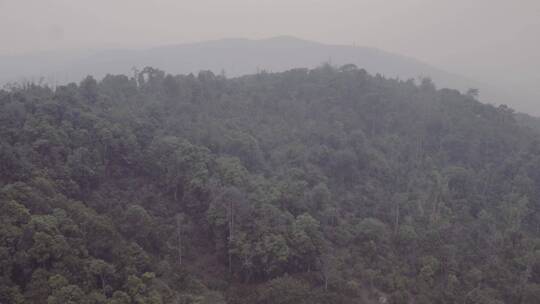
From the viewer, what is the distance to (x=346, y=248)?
2259 centimetres

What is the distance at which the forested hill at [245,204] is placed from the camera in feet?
54.7

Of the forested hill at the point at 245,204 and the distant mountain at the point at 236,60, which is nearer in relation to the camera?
the forested hill at the point at 245,204

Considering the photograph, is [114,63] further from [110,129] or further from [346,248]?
[346,248]

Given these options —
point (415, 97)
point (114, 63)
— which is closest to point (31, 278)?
point (415, 97)

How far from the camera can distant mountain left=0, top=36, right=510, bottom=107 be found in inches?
5103

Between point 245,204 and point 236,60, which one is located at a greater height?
point 236,60

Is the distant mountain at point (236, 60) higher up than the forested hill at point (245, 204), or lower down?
higher up

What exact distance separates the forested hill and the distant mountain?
311 ft

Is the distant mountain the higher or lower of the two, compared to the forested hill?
higher

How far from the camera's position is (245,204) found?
21.8m

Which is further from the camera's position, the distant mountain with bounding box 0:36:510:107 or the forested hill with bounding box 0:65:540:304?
the distant mountain with bounding box 0:36:510:107

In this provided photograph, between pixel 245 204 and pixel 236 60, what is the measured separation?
132399 mm

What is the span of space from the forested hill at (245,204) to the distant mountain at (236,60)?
94.7m

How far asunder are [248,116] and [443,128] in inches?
691
